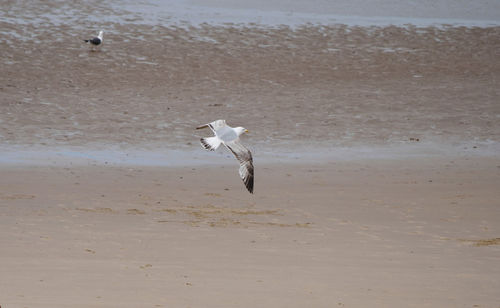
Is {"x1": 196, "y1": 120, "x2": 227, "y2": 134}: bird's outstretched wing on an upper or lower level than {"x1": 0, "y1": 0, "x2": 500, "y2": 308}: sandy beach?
upper

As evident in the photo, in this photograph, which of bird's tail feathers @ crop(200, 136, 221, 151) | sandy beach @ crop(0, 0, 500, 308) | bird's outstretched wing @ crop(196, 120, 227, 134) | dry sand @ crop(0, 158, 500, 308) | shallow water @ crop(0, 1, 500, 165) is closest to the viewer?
dry sand @ crop(0, 158, 500, 308)

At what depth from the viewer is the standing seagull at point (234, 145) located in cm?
792

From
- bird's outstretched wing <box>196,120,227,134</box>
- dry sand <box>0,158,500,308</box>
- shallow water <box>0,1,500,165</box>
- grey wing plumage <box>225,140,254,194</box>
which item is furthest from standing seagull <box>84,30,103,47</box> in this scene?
grey wing plumage <box>225,140,254,194</box>

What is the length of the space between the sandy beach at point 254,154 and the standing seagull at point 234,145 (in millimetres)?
393

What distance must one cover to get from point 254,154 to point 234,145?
3.11 meters

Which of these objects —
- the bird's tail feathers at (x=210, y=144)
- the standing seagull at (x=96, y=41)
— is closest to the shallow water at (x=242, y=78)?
the standing seagull at (x=96, y=41)

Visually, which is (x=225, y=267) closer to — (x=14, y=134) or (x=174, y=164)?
(x=174, y=164)

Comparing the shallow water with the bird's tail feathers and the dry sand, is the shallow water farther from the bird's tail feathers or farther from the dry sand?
the bird's tail feathers

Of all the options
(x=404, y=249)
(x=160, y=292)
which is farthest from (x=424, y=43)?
(x=160, y=292)

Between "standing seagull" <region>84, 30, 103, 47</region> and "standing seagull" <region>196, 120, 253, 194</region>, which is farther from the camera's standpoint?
"standing seagull" <region>84, 30, 103, 47</region>

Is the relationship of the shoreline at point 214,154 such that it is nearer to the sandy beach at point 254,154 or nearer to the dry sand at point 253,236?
the sandy beach at point 254,154

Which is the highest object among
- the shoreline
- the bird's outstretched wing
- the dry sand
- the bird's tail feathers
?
the bird's outstretched wing

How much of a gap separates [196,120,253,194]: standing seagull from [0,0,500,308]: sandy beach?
39cm

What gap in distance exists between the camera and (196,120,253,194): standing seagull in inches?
312
